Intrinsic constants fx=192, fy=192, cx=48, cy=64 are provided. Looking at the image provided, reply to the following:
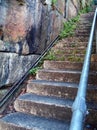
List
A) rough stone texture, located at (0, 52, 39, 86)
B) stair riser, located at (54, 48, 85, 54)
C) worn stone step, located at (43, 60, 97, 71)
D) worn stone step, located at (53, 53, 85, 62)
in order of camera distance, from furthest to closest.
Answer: stair riser, located at (54, 48, 85, 54), worn stone step, located at (53, 53, 85, 62), worn stone step, located at (43, 60, 97, 71), rough stone texture, located at (0, 52, 39, 86)

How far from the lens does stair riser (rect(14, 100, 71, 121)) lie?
8.89ft

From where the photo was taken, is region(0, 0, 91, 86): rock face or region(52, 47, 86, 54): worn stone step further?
region(52, 47, 86, 54): worn stone step

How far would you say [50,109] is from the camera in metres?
2.82

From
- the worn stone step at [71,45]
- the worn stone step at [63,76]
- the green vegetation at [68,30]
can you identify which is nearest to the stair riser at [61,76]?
the worn stone step at [63,76]

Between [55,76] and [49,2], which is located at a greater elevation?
[49,2]

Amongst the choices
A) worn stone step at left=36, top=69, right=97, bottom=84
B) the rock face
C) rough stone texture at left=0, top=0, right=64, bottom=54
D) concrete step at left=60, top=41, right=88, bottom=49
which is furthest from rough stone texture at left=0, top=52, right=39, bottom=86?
concrete step at left=60, top=41, right=88, bottom=49

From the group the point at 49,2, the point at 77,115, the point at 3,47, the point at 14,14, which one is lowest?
the point at 77,115

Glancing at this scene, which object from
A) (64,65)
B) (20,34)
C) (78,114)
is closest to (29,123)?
(78,114)

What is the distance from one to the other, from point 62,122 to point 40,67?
6.25 feet

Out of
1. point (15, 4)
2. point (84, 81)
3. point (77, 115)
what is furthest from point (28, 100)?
point (15, 4)

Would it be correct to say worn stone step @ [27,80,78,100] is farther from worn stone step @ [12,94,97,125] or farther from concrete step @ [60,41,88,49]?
concrete step @ [60,41,88,49]

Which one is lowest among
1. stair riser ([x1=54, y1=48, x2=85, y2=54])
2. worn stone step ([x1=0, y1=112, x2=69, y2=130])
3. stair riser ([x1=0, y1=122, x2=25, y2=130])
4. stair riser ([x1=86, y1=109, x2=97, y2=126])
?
stair riser ([x1=0, y1=122, x2=25, y2=130])

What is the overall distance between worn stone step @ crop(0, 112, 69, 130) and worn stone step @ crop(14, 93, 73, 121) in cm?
10

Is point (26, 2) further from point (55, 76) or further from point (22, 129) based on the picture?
point (22, 129)
